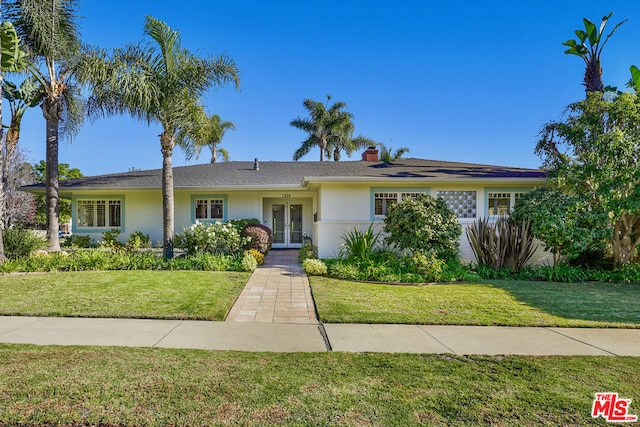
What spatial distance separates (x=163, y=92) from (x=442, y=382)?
1151 centimetres

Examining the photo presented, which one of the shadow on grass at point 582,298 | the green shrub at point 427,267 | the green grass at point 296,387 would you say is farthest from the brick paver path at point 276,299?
A: the shadow on grass at point 582,298

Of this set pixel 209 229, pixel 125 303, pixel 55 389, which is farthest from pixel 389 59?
pixel 55 389

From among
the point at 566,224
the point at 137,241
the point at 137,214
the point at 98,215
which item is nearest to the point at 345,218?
the point at 566,224

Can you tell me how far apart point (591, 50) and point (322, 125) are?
59.9 ft

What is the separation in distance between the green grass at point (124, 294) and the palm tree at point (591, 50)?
13774 millimetres

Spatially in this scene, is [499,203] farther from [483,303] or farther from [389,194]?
[483,303]

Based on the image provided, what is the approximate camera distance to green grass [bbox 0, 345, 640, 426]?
8.80 feet

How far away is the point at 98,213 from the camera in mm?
16109

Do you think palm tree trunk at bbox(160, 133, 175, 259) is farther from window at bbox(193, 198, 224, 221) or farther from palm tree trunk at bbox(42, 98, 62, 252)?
palm tree trunk at bbox(42, 98, 62, 252)

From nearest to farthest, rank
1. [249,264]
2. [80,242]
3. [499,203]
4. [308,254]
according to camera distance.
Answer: [249,264] → [308,254] → [499,203] → [80,242]

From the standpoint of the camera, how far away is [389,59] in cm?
1499

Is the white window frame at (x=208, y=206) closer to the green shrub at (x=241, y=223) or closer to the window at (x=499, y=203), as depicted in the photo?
the green shrub at (x=241, y=223)

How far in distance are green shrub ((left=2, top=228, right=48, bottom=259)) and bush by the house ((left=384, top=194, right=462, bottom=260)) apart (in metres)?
11.6

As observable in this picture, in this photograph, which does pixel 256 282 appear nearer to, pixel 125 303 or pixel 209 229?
pixel 125 303
